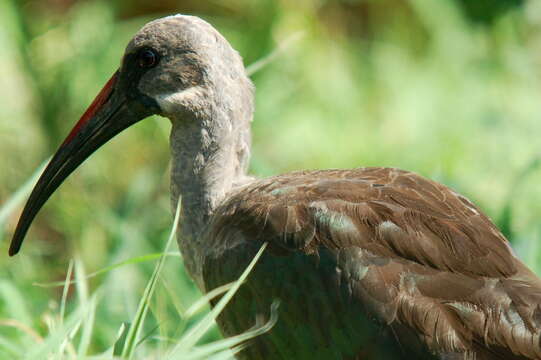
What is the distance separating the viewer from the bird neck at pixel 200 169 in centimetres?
351

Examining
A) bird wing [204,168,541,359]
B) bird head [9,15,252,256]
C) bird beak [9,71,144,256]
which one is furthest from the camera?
bird beak [9,71,144,256]

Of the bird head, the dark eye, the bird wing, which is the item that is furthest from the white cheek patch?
the bird wing

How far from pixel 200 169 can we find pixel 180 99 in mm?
254

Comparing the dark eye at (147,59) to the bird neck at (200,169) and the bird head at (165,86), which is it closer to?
the bird head at (165,86)

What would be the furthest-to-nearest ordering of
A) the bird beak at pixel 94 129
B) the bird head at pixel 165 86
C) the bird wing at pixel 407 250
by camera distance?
the bird beak at pixel 94 129 < the bird head at pixel 165 86 < the bird wing at pixel 407 250

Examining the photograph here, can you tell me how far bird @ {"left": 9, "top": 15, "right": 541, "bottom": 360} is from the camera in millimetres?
2896

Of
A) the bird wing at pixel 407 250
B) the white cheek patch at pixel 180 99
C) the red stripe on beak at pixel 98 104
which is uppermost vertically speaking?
the white cheek patch at pixel 180 99

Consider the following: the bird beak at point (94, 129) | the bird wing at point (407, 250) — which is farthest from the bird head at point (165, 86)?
the bird wing at point (407, 250)

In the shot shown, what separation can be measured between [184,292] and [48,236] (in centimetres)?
211

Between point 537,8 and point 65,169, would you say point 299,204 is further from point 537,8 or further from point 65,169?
point 537,8

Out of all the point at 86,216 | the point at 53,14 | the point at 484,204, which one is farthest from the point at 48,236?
the point at 484,204

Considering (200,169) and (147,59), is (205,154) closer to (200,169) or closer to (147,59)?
(200,169)

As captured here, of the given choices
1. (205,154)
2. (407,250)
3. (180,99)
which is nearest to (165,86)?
(180,99)

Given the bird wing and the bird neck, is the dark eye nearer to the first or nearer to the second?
the bird neck
